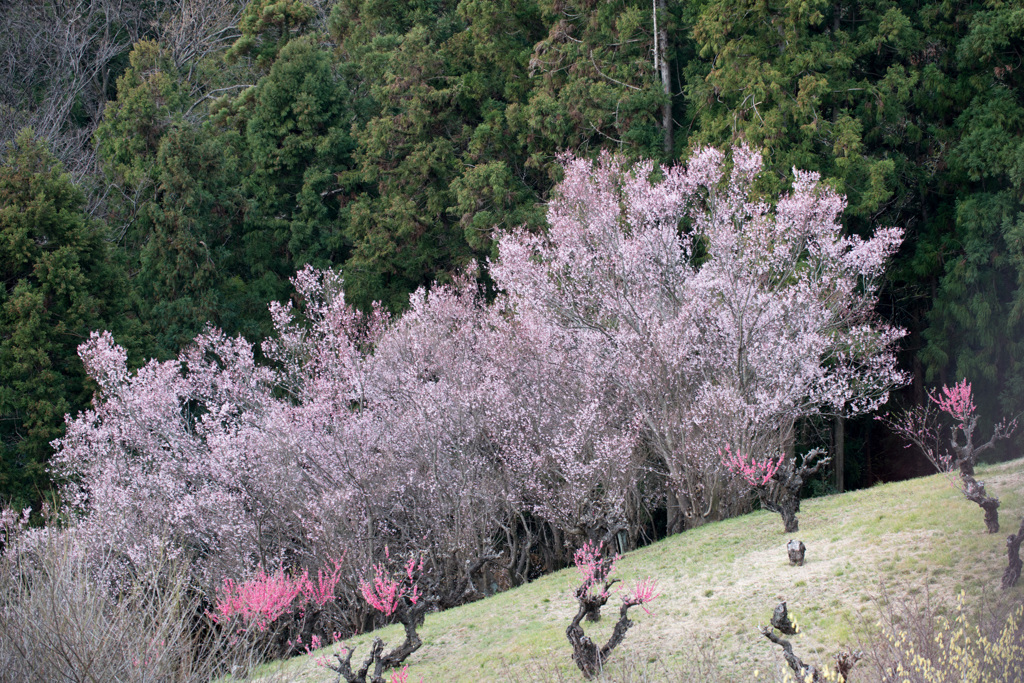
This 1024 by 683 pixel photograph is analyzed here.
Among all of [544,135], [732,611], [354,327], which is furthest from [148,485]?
[544,135]

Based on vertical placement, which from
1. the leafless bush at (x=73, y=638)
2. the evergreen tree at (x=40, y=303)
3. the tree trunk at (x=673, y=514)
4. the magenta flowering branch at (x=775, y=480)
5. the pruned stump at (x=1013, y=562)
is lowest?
the tree trunk at (x=673, y=514)

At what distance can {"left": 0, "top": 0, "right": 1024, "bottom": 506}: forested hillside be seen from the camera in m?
16.0

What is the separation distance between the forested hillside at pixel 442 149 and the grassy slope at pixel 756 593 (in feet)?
24.0

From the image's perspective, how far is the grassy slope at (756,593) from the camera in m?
6.77

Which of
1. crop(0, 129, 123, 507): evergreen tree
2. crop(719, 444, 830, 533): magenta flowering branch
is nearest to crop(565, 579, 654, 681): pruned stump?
crop(719, 444, 830, 533): magenta flowering branch

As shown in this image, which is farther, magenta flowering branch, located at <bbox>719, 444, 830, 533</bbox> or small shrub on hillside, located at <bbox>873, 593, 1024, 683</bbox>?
magenta flowering branch, located at <bbox>719, 444, 830, 533</bbox>

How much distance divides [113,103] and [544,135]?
1077cm

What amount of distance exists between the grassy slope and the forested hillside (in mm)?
7304

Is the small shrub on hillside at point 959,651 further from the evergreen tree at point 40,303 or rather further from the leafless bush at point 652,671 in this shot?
the evergreen tree at point 40,303

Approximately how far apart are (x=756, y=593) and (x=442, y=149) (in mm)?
15822

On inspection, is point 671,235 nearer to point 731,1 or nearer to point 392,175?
point 731,1

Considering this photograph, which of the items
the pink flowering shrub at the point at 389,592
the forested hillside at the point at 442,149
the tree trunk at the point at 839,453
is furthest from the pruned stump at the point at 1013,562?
the tree trunk at the point at 839,453

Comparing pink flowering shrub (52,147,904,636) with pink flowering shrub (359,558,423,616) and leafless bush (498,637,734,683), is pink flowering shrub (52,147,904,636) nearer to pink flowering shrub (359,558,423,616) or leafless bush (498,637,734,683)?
pink flowering shrub (359,558,423,616)

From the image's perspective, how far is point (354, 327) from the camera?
66.9 feet
